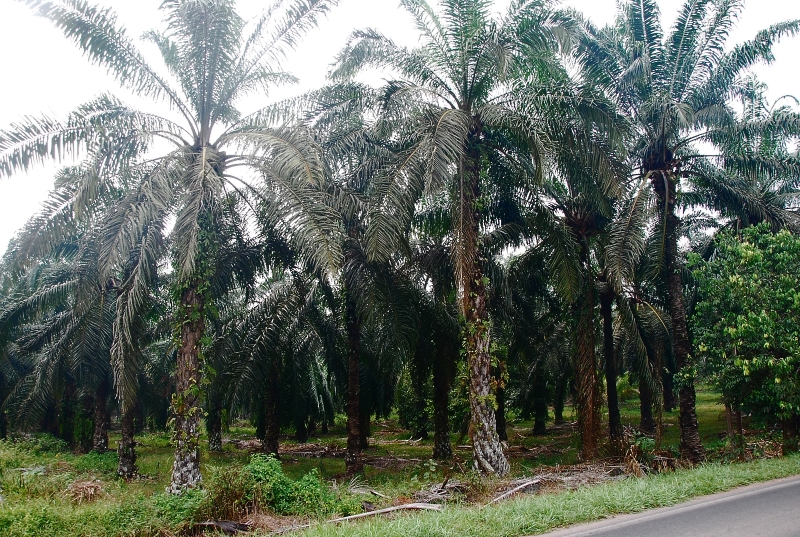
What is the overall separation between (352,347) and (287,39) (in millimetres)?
7848

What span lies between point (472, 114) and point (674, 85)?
215 inches

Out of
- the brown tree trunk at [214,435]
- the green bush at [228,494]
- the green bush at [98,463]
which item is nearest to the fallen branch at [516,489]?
the green bush at [228,494]

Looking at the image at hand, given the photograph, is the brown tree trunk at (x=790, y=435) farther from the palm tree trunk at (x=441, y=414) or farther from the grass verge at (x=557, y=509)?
the palm tree trunk at (x=441, y=414)

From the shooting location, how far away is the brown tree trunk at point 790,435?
13.2 metres

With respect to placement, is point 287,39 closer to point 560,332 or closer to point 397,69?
point 397,69

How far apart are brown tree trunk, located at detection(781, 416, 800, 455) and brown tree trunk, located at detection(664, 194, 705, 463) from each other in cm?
175

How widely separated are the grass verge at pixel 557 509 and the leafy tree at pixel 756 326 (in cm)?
246

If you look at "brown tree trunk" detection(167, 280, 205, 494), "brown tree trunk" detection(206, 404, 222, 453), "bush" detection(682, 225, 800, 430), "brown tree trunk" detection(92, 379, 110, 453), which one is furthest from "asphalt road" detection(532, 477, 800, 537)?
"brown tree trunk" detection(206, 404, 222, 453)

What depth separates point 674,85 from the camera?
14.4 meters

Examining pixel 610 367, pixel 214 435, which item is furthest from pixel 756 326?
pixel 214 435

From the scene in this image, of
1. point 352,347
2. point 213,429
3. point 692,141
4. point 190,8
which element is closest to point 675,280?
point 692,141

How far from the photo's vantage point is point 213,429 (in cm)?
2503

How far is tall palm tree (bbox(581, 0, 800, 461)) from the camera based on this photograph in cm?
1381

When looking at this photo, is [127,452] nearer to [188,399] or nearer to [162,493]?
[162,493]
